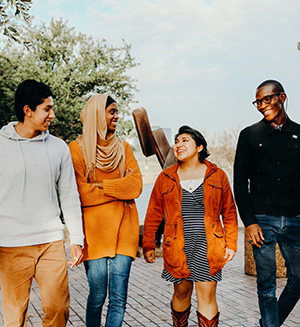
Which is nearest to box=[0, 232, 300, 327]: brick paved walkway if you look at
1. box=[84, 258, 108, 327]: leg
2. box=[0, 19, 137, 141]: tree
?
box=[84, 258, 108, 327]: leg

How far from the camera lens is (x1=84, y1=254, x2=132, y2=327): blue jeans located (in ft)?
10.4

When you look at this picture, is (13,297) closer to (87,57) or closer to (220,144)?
(87,57)

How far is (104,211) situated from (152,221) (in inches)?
18.7

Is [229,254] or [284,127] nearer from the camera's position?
[229,254]

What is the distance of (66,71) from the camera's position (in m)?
18.0

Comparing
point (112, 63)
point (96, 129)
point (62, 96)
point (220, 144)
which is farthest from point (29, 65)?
point (220, 144)

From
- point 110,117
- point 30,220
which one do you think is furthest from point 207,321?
point 110,117

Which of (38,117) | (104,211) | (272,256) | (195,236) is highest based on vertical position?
(38,117)

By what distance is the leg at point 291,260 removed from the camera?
3.38m

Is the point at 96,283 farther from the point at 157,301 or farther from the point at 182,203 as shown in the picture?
the point at 157,301

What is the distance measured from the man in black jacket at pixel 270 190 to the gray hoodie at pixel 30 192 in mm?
1421

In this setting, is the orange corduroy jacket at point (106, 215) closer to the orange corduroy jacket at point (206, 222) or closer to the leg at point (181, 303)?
the orange corduroy jacket at point (206, 222)

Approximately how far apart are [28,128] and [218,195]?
1.52m

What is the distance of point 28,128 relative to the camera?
2787 millimetres
